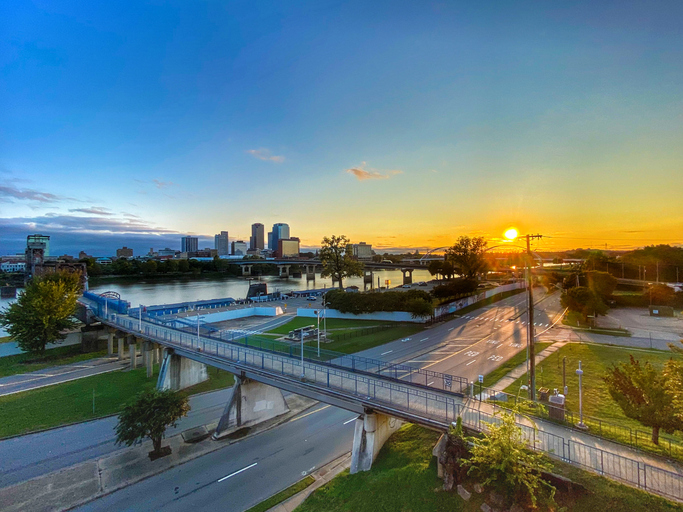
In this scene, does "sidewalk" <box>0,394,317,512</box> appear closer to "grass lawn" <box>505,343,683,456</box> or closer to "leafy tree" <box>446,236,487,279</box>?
"grass lawn" <box>505,343,683,456</box>

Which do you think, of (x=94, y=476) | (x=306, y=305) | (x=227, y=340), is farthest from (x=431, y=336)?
(x=94, y=476)

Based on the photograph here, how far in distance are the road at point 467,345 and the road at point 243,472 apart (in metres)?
8.80

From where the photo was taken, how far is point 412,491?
1251 centimetres

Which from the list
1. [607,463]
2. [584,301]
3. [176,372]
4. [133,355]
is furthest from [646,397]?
[133,355]

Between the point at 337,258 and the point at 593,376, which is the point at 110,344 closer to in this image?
the point at 337,258

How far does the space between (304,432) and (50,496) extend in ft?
45.3

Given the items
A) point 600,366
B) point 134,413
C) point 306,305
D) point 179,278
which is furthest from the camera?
point 179,278

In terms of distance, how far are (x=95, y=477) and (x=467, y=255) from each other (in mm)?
68010

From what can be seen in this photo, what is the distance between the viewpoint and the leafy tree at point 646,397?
11.6 m

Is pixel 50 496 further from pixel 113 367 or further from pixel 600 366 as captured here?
pixel 600 366

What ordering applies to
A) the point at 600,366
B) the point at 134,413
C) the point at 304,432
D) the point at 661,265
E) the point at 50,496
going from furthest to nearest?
the point at 661,265, the point at 600,366, the point at 304,432, the point at 134,413, the point at 50,496

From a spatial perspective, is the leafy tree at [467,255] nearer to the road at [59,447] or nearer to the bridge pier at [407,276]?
the bridge pier at [407,276]

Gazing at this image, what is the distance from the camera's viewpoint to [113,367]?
36969 mm

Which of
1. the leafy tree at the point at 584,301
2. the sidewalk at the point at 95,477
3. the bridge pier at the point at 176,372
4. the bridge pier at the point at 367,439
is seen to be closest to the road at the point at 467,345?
the leafy tree at the point at 584,301
